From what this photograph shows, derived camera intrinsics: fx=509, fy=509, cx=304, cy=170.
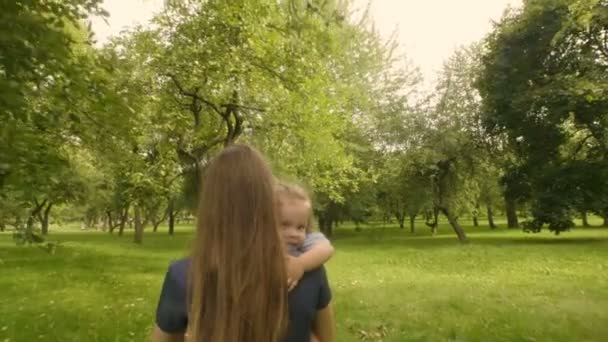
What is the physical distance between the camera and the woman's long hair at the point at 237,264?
2307 mm

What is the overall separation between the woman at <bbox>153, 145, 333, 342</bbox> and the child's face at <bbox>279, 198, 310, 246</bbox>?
26.6 inches

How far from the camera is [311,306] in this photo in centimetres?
262

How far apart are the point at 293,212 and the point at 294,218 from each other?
1.6 inches

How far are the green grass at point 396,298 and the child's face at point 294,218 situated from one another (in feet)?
7.13

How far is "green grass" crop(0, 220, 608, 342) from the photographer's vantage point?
31.3 ft

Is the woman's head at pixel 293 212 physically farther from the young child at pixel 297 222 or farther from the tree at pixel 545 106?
the tree at pixel 545 106

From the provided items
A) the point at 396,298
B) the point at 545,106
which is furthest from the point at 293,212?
the point at 545,106

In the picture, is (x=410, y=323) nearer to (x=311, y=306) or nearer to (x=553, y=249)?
(x=311, y=306)

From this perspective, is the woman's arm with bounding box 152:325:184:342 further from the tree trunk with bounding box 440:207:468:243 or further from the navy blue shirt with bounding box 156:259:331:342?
the tree trunk with bounding box 440:207:468:243

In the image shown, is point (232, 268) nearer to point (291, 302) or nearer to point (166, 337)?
point (291, 302)

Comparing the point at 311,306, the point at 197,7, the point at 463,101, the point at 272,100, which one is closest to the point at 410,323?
the point at 311,306

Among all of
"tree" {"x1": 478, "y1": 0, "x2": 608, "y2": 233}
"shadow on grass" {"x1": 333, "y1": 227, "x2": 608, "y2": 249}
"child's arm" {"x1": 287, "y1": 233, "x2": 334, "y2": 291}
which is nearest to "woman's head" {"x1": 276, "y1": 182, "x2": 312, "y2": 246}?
"child's arm" {"x1": 287, "y1": 233, "x2": 334, "y2": 291}

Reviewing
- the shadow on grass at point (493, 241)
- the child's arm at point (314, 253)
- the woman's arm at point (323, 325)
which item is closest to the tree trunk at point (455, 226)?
the shadow on grass at point (493, 241)

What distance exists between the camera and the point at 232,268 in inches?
90.7
